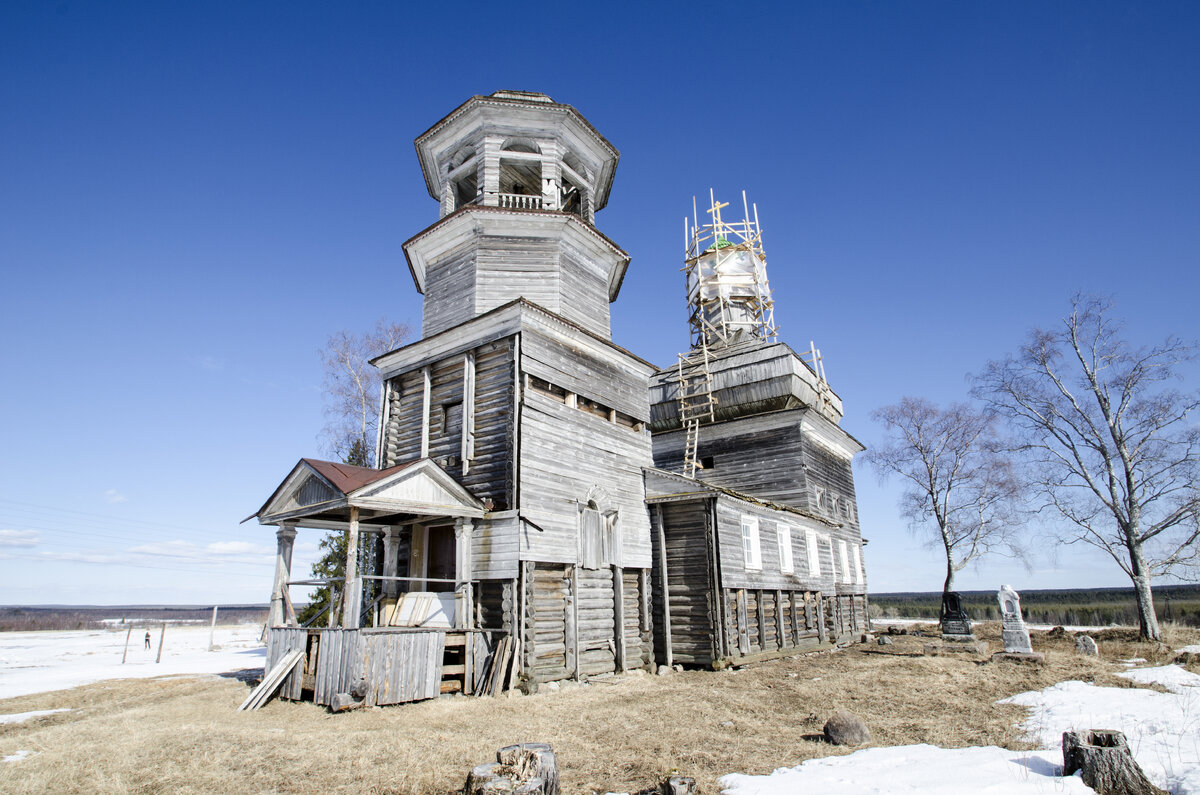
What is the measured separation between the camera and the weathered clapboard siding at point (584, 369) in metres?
15.1

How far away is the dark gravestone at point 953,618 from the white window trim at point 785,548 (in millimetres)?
8249

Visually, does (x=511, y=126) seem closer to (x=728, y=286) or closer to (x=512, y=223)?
(x=512, y=223)

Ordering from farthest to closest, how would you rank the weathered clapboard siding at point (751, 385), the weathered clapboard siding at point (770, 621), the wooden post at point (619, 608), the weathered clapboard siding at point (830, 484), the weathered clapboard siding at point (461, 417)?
the weathered clapboard siding at point (830, 484)
the weathered clapboard siding at point (751, 385)
the weathered clapboard siding at point (770, 621)
the wooden post at point (619, 608)
the weathered clapboard siding at point (461, 417)

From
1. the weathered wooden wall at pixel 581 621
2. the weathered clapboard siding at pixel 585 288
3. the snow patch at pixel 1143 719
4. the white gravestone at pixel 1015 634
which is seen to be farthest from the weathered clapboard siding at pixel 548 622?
the white gravestone at pixel 1015 634

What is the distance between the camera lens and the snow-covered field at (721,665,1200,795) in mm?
6117

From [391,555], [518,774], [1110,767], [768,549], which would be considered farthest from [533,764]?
[768,549]

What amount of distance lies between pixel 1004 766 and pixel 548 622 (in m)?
9.01

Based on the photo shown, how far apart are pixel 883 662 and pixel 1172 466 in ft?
47.1

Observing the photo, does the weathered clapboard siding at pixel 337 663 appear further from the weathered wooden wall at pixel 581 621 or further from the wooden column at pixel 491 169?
the wooden column at pixel 491 169

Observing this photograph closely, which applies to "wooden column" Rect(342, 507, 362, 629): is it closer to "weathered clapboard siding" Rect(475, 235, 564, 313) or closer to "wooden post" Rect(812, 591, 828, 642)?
"weathered clapboard siding" Rect(475, 235, 564, 313)

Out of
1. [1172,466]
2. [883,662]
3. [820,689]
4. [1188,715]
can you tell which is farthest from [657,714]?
[1172,466]

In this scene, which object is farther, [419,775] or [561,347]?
[561,347]

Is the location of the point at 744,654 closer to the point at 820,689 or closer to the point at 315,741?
the point at 820,689

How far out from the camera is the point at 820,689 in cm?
1319
